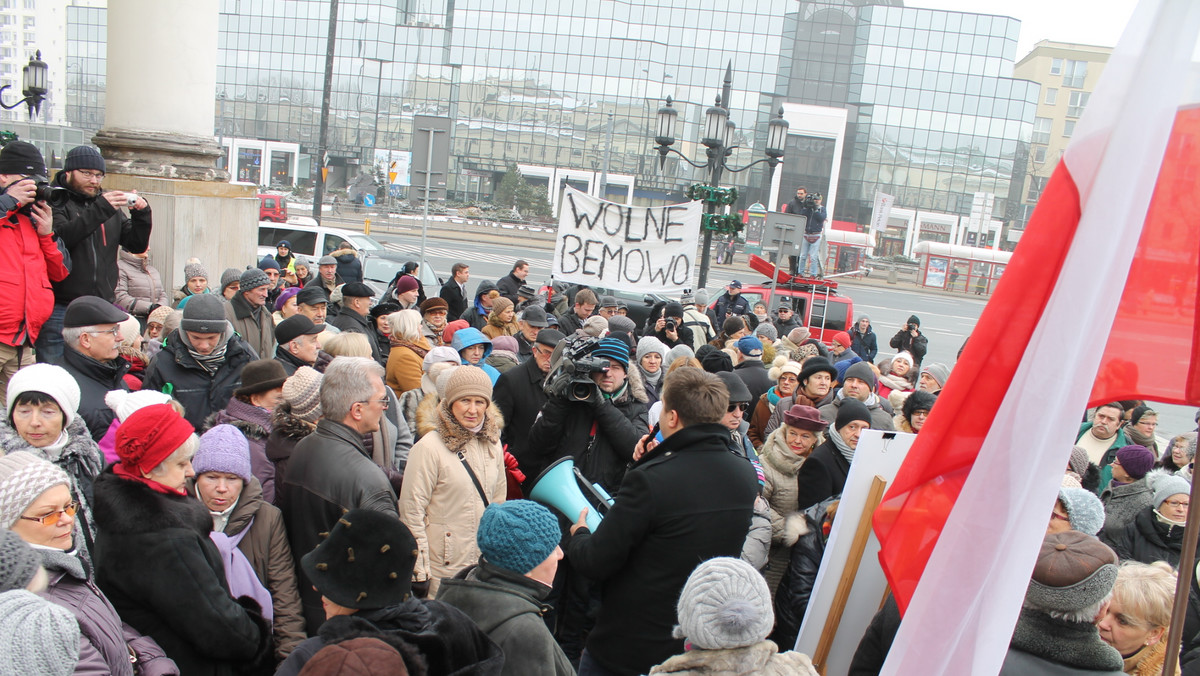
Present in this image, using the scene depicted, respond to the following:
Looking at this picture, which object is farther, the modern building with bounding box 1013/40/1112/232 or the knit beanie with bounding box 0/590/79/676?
the modern building with bounding box 1013/40/1112/232

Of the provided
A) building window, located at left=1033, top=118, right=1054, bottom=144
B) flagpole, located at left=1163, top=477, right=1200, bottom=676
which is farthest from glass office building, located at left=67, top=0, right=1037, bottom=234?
flagpole, located at left=1163, top=477, right=1200, bottom=676

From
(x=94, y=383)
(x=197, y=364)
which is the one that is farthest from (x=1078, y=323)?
(x=197, y=364)

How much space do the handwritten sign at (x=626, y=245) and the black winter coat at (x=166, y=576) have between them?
24.4 ft

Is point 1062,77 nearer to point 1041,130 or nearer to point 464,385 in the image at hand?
point 1041,130

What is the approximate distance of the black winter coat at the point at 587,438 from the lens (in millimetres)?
4340

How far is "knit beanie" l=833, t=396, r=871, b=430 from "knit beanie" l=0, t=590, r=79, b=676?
141 inches

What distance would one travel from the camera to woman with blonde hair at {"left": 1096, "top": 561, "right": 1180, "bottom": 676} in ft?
9.64

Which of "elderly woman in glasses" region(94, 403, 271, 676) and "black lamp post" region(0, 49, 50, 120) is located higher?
"black lamp post" region(0, 49, 50, 120)

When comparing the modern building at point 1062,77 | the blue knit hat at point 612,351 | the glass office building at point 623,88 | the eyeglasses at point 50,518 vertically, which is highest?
the modern building at point 1062,77

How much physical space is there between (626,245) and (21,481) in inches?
322

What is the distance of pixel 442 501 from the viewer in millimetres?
3844

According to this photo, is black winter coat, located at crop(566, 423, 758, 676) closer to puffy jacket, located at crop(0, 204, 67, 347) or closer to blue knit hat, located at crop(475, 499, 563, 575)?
blue knit hat, located at crop(475, 499, 563, 575)

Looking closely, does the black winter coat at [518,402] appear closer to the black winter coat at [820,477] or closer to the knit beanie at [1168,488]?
the black winter coat at [820,477]

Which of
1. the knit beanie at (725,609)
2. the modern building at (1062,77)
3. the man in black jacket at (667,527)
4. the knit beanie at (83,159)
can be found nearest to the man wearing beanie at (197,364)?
the knit beanie at (83,159)
